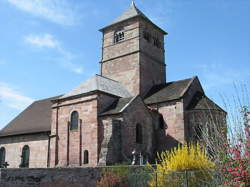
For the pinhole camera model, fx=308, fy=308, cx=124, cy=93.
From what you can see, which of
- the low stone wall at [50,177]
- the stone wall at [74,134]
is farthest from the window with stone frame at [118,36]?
the low stone wall at [50,177]

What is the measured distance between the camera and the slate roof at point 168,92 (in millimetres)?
24797

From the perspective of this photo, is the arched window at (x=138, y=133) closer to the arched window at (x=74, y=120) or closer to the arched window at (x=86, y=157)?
the arched window at (x=86, y=157)

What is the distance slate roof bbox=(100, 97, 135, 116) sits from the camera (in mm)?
21844

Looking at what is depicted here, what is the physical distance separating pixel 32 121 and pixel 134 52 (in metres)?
11.5

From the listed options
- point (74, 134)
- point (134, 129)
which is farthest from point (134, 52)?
point (74, 134)

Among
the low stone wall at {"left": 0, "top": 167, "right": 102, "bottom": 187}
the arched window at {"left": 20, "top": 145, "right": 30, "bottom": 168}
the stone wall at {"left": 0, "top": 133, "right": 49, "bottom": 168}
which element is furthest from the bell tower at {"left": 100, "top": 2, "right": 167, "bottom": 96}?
the low stone wall at {"left": 0, "top": 167, "right": 102, "bottom": 187}

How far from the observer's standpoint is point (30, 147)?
85.4ft

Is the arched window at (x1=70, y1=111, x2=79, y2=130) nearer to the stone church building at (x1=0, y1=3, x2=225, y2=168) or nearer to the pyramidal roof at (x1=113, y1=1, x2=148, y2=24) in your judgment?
the stone church building at (x1=0, y1=3, x2=225, y2=168)

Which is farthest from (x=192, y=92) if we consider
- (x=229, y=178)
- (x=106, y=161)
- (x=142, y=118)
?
(x=229, y=178)

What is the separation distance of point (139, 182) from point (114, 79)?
1758 cm

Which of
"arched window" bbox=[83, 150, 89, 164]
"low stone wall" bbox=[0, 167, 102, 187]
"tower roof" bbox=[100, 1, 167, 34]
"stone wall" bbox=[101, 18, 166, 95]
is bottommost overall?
"low stone wall" bbox=[0, 167, 102, 187]

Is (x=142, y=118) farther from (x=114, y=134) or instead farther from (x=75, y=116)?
(x=75, y=116)

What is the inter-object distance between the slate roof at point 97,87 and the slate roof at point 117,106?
121cm

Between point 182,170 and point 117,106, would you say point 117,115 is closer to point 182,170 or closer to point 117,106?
point 117,106
